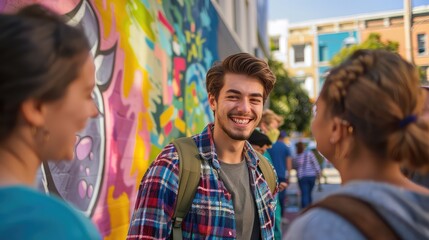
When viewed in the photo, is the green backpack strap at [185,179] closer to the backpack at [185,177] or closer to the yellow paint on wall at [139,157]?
the backpack at [185,177]

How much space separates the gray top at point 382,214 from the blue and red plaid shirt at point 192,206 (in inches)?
35.6

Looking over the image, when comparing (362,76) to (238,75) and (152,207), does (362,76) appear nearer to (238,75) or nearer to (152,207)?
(152,207)

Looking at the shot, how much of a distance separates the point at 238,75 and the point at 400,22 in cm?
4383

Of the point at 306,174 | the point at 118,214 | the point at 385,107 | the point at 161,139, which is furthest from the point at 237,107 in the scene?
the point at 306,174

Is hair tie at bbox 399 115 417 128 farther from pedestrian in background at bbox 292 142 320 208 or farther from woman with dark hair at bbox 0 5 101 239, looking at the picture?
pedestrian in background at bbox 292 142 320 208

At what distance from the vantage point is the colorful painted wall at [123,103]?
123 inches

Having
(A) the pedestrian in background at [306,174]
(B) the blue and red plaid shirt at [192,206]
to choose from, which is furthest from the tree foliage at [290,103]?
(B) the blue and red plaid shirt at [192,206]

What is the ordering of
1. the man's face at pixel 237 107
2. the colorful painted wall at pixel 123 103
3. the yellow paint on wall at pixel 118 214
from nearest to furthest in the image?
the man's face at pixel 237 107
the colorful painted wall at pixel 123 103
the yellow paint on wall at pixel 118 214

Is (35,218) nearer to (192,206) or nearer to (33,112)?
(33,112)

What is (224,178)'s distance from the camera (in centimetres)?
222

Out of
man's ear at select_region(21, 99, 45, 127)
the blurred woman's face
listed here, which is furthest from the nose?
man's ear at select_region(21, 99, 45, 127)

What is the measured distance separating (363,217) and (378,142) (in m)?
0.23

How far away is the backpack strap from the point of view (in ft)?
3.40

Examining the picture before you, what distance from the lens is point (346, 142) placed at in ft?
4.11
